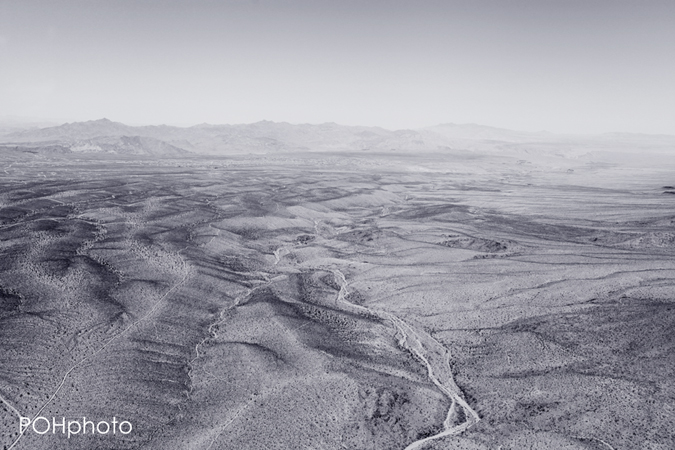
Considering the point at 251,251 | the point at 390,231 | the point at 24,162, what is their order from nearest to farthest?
the point at 251,251 < the point at 390,231 < the point at 24,162

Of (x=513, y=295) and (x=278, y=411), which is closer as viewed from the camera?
(x=278, y=411)

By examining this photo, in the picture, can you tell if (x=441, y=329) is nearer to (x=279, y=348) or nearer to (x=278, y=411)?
(x=279, y=348)

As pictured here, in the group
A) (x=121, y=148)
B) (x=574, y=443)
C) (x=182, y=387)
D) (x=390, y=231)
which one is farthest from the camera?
(x=121, y=148)

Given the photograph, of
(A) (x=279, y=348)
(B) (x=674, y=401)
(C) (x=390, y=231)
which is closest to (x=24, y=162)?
(C) (x=390, y=231)

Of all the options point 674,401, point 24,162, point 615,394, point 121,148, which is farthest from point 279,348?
point 121,148

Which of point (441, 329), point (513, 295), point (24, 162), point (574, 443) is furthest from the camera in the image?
point (24, 162)

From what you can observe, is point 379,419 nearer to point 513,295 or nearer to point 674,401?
point 674,401
